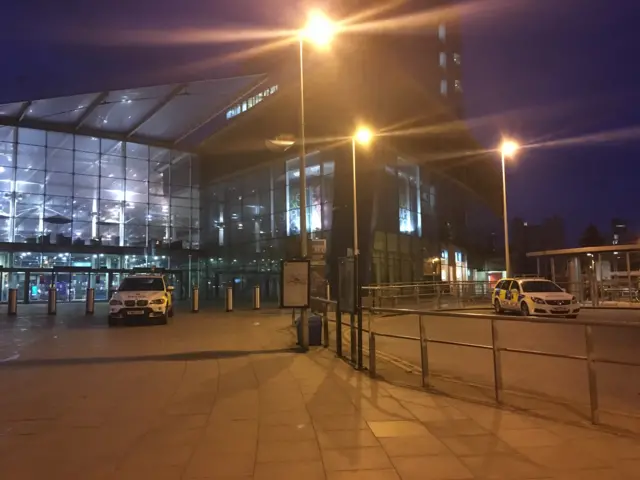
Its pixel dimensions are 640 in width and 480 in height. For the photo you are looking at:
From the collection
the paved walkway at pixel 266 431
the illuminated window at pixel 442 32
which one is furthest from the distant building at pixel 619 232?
the paved walkway at pixel 266 431

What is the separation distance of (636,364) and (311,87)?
33.5 m

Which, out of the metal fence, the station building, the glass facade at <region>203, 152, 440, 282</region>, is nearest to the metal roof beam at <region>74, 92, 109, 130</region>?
the station building

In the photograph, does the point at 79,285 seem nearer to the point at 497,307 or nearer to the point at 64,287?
the point at 64,287

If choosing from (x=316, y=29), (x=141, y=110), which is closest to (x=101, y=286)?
(x=141, y=110)

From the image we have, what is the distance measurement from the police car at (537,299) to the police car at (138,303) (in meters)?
13.4

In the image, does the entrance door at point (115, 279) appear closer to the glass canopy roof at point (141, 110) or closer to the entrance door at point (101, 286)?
the entrance door at point (101, 286)

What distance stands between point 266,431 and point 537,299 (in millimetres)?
16543

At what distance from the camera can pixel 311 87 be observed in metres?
36.8

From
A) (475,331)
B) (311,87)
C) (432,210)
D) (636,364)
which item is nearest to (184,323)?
(475,331)

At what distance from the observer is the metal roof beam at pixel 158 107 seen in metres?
31.7

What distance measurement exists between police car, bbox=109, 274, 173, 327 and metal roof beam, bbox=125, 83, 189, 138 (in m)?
15.3

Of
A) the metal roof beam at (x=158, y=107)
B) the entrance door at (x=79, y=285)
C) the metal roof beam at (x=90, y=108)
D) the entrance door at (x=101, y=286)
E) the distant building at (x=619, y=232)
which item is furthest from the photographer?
the distant building at (x=619, y=232)

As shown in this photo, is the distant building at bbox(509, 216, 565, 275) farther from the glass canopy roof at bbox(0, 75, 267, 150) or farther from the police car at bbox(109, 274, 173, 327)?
the police car at bbox(109, 274, 173, 327)

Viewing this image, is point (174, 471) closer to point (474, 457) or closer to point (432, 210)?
point (474, 457)
